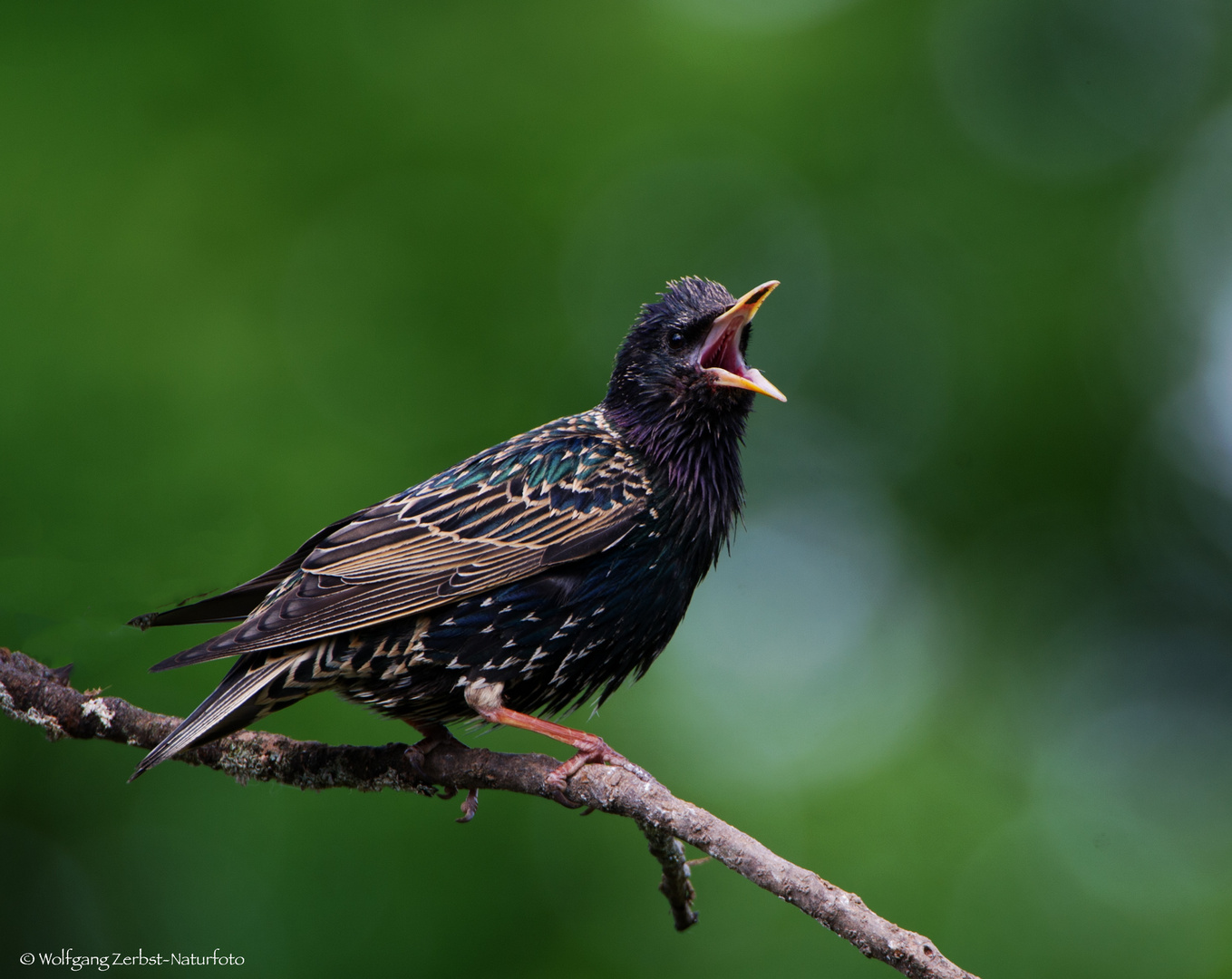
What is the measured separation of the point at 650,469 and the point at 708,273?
5129 millimetres

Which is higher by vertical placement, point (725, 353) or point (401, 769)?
point (725, 353)

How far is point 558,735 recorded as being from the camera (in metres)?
3.63

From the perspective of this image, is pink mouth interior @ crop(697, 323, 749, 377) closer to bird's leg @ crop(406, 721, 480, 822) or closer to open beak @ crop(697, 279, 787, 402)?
open beak @ crop(697, 279, 787, 402)

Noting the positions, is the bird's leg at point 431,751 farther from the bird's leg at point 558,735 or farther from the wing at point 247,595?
the wing at point 247,595

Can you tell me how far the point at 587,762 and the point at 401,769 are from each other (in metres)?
0.76

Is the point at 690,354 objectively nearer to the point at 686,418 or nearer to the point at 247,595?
the point at 686,418

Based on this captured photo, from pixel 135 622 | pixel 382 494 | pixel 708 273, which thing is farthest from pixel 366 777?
pixel 708 273

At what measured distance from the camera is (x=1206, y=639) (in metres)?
10.4

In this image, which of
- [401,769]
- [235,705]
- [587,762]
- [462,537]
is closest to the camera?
[587,762]

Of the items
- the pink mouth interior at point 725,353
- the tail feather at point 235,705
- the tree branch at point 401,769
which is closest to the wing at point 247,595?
the tail feather at point 235,705

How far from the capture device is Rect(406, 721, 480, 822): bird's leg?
3.79 m

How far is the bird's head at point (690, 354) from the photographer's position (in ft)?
14.6

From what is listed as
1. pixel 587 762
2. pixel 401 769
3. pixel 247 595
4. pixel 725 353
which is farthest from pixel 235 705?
pixel 725 353

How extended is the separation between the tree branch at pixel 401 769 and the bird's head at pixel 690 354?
1610 mm
